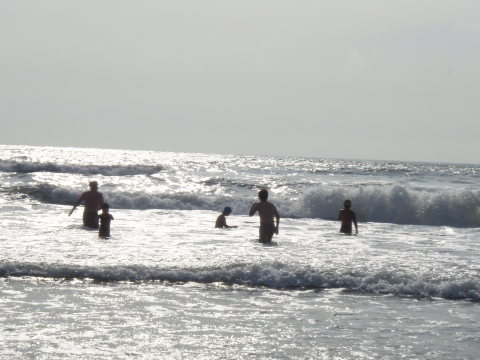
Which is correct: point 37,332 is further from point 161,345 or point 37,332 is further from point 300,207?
point 300,207

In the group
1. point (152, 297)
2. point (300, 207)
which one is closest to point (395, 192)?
point (300, 207)

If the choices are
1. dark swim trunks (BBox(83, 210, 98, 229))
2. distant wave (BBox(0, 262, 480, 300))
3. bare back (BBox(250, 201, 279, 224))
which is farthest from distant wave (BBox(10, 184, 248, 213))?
distant wave (BBox(0, 262, 480, 300))

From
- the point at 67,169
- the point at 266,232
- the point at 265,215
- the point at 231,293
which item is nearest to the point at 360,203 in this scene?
the point at 266,232

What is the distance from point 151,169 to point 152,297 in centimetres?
5080

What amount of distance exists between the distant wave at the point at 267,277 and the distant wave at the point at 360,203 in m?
18.9

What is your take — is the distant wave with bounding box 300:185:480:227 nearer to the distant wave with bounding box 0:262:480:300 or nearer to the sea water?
the sea water

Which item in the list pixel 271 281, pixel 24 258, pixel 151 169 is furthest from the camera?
pixel 151 169

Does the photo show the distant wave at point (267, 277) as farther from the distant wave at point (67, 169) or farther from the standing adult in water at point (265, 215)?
the distant wave at point (67, 169)

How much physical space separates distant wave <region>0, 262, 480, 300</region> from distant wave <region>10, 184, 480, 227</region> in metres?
18.9

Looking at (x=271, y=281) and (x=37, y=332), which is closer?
(x=37, y=332)

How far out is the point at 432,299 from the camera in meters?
11.8

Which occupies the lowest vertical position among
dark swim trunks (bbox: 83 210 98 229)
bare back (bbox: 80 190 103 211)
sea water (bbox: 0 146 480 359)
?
sea water (bbox: 0 146 480 359)

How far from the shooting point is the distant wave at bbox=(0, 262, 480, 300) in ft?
40.5

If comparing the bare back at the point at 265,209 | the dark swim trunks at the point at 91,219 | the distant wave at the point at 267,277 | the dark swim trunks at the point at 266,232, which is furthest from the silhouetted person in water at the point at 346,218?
the distant wave at the point at 267,277
